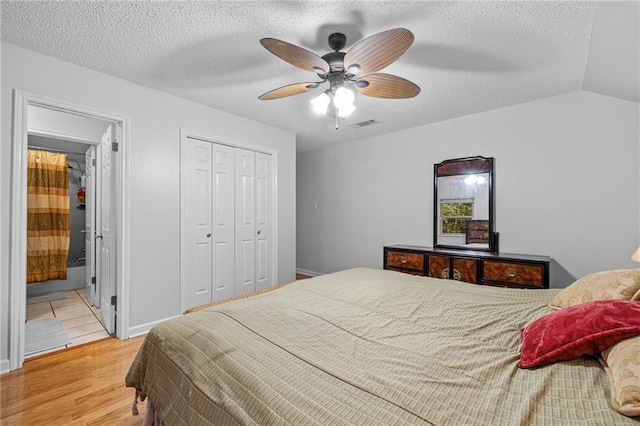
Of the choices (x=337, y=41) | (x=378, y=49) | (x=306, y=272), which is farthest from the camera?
(x=306, y=272)

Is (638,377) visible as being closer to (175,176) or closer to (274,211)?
(175,176)

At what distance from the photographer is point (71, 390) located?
1.96 meters

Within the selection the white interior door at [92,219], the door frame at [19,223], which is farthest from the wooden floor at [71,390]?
the white interior door at [92,219]

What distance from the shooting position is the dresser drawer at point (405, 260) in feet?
12.0

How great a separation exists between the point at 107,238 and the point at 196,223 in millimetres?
871

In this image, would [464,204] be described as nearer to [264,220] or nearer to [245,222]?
[264,220]

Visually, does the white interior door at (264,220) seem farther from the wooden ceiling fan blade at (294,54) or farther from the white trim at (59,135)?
the wooden ceiling fan blade at (294,54)

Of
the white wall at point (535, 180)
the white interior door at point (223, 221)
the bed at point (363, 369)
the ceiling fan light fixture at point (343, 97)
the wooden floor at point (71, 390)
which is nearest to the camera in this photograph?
the bed at point (363, 369)

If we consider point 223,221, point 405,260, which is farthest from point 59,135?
point 405,260

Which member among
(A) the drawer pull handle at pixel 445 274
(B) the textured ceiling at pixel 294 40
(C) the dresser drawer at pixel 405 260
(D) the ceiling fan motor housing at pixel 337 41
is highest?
(B) the textured ceiling at pixel 294 40

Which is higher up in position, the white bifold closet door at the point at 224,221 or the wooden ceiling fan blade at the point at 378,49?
the wooden ceiling fan blade at the point at 378,49

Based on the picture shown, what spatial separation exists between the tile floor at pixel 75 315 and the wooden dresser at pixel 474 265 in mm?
3354

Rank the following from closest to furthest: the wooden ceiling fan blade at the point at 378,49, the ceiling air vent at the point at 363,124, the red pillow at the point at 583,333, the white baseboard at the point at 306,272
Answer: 1. the red pillow at the point at 583,333
2. the wooden ceiling fan blade at the point at 378,49
3. the ceiling air vent at the point at 363,124
4. the white baseboard at the point at 306,272

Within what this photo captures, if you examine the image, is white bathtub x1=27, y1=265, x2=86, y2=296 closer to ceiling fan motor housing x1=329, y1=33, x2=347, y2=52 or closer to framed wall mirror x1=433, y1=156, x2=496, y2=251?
ceiling fan motor housing x1=329, y1=33, x2=347, y2=52
